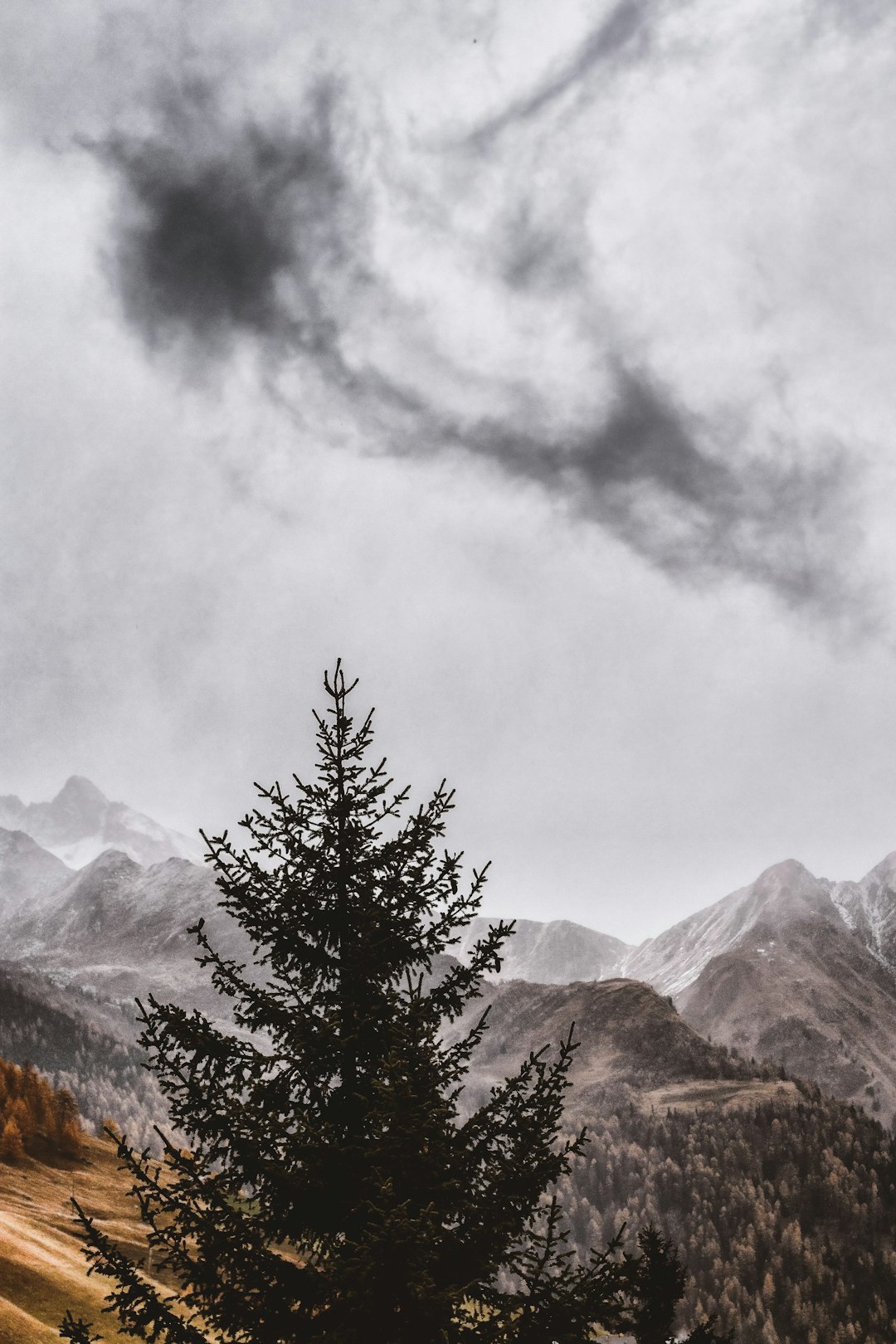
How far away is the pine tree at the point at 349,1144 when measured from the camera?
7.90m

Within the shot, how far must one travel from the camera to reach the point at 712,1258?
167875 millimetres

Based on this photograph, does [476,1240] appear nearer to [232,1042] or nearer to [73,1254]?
[232,1042]

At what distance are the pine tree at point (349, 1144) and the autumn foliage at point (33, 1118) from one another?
5811 inches

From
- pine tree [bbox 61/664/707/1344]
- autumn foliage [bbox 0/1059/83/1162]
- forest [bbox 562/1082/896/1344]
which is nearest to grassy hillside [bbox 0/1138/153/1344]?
autumn foliage [bbox 0/1059/83/1162]

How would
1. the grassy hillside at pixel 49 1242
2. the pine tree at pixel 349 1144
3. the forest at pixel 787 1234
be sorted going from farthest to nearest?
the forest at pixel 787 1234 → the grassy hillside at pixel 49 1242 → the pine tree at pixel 349 1144

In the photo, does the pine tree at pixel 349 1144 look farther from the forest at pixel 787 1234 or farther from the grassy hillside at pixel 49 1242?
the forest at pixel 787 1234

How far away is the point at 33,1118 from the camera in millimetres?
129875

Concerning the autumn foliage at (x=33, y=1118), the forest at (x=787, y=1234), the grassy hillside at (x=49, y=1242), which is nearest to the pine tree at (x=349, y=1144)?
the grassy hillside at (x=49, y=1242)

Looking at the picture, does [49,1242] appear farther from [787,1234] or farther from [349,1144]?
Result: [787,1234]

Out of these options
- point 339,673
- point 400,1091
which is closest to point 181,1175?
point 400,1091

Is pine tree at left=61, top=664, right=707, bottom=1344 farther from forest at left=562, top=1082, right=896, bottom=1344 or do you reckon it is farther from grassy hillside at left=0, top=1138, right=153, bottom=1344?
forest at left=562, top=1082, right=896, bottom=1344

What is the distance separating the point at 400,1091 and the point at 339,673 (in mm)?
5898

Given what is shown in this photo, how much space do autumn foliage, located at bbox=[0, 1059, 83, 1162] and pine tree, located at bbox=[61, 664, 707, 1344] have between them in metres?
148

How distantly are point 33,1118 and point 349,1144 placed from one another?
6317 inches
